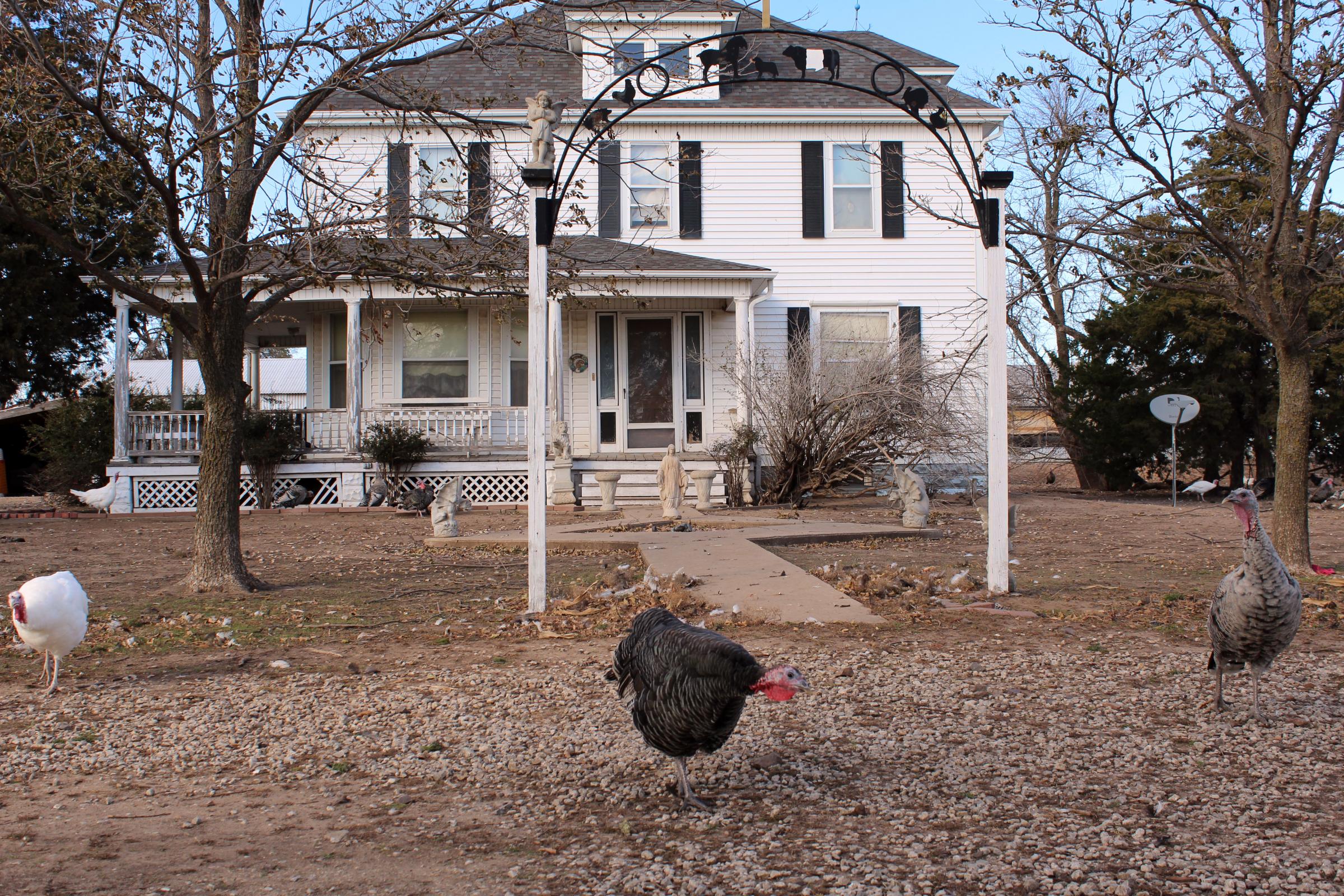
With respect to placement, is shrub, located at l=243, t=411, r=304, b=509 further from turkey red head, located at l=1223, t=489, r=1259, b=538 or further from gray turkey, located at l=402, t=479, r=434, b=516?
turkey red head, located at l=1223, t=489, r=1259, b=538

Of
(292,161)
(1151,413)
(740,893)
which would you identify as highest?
(292,161)

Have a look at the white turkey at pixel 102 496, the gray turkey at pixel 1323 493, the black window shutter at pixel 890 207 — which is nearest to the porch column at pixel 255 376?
the white turkey at pixel 102 496

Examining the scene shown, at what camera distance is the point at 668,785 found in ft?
13.0

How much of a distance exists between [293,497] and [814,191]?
10854 mm

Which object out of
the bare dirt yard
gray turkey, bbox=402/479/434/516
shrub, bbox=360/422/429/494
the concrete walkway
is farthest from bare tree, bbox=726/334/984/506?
the bare dirt yard

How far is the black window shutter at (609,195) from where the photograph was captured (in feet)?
63.8

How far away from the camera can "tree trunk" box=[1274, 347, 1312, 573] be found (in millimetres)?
8953

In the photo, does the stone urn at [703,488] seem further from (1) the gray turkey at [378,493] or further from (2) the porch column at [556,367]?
(1) the gray turkey at [378,493]

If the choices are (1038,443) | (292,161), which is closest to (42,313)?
(292,161)

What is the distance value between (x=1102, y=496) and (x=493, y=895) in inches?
789

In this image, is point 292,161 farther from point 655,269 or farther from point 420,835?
point 655,269

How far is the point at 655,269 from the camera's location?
17641mm

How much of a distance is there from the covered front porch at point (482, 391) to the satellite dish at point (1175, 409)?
7186 mm

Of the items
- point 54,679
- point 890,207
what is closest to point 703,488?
point 890,207
